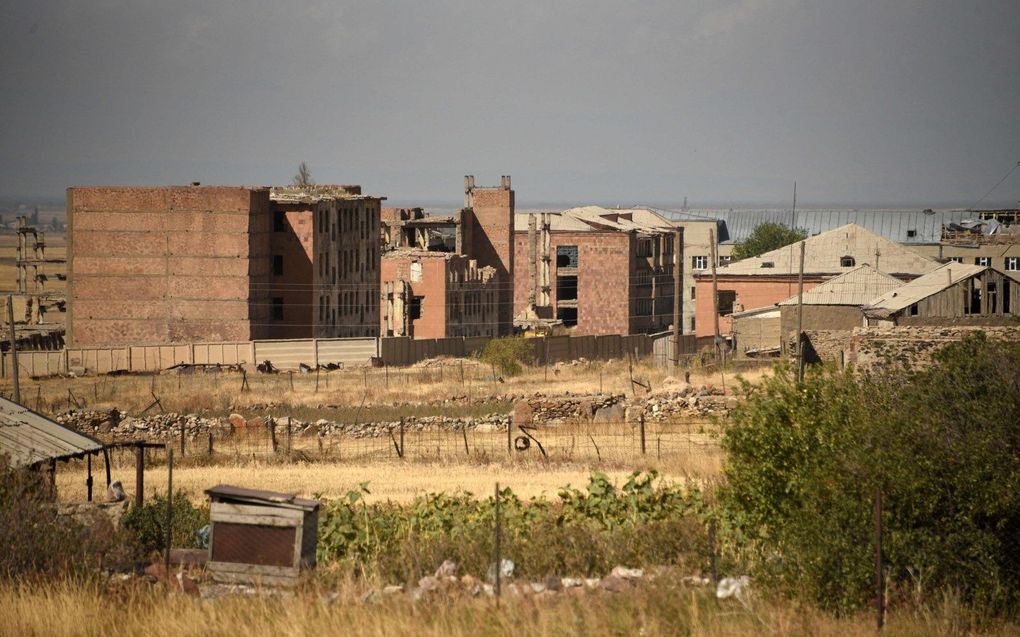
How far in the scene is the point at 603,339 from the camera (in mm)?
81812

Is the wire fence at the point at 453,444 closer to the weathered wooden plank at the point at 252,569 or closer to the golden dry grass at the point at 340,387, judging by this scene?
the golden dry grass at the point at 340,387

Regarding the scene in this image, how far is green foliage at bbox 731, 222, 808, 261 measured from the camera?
147 metres

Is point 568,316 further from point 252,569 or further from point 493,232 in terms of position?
point 252,569

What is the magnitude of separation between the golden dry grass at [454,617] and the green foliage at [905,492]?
0.68 m

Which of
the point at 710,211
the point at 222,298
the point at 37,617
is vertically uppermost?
the point at 710,211

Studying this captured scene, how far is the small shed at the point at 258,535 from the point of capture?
18.1 metres

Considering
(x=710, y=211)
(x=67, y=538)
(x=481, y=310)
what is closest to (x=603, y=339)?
(x=481, y=310)

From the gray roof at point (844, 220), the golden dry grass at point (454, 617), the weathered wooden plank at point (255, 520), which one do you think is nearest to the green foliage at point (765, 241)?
the gray roof at point (844, 220)

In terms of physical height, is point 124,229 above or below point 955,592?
above

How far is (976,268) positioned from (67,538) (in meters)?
44.9

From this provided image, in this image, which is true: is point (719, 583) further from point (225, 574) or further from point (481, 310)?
point (481, 310)

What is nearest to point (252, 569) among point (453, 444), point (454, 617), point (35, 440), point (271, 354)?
point (454, 617)

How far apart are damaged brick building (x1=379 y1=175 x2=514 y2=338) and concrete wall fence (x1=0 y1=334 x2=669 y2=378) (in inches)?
517

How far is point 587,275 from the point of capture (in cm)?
11006
